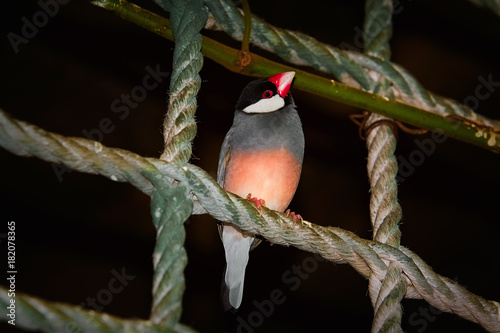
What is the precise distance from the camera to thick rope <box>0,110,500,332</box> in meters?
1.08

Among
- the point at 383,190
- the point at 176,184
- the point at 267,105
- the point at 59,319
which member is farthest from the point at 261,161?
the point at 59,319

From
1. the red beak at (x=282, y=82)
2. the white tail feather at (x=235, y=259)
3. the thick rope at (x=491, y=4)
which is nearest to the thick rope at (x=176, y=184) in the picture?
the red beak at (x=282, y=82)

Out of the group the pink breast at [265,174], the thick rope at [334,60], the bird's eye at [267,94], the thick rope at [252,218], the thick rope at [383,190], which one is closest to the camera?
the thick rope at [252,218]

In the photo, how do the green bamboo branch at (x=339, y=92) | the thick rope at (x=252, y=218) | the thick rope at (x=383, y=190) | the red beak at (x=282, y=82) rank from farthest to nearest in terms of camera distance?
the red beak at (x=282, y=82), the green bamboo branch at (x=339, y=92), the thick rope at (x=383, y=190), the thick rope at (x=252, y=218)

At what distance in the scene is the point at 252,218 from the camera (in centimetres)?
134

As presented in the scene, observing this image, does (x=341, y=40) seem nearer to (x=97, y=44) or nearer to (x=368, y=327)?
(x=97, y=44)

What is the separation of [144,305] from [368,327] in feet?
6.56

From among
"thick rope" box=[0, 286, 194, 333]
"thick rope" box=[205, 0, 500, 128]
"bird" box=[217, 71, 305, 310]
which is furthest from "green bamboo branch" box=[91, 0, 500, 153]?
"thick rope" box=[0, 286, 194, 333]

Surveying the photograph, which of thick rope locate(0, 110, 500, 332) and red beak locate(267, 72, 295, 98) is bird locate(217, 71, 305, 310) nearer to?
red beak locate(267, 72, 295, 98)

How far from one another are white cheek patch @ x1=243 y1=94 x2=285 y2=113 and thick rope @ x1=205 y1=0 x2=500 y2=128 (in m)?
0.49

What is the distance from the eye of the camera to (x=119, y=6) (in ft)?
5.65

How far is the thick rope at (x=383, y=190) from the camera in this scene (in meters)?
1.47

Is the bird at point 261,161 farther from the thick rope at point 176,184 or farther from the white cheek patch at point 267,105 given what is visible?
the thick rope at point 176,184

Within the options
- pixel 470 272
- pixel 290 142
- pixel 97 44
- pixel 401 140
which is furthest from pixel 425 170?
pixel 97 44
